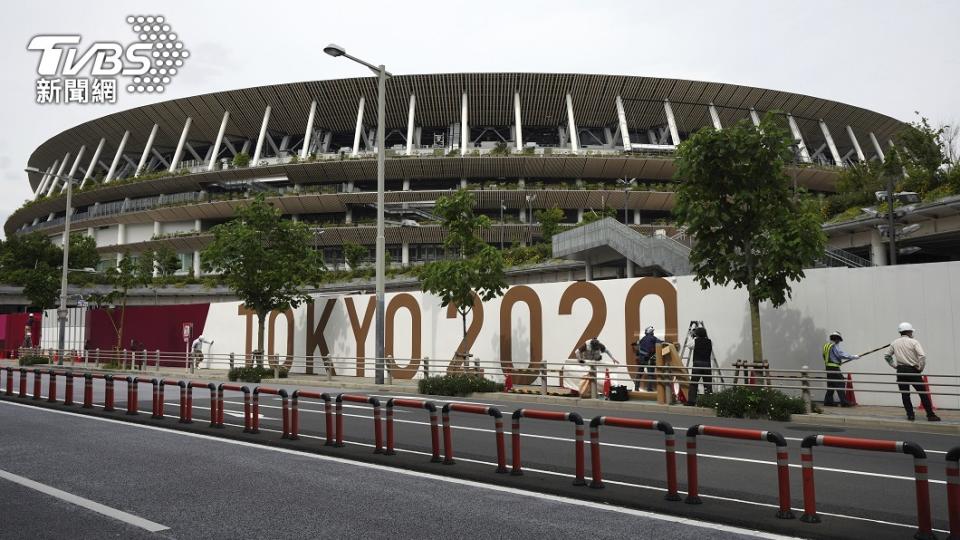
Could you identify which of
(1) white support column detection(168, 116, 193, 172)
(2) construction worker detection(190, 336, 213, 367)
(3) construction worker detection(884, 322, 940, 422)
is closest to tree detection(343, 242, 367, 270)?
(1) white support column detection(168, 116, 193, 172)

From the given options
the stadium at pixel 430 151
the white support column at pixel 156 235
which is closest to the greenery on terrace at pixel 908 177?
the stadium at pixel 430 151

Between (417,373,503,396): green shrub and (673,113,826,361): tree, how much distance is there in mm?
7636

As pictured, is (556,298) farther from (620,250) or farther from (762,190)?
(620,250)

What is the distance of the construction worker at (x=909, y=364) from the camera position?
1405 cm

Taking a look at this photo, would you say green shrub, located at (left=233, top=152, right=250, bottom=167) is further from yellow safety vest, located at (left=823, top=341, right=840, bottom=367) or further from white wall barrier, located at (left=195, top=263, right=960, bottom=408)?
yellow safety vest, located at (left=823, top=341, right=840, bottom=367)

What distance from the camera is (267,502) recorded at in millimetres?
7359

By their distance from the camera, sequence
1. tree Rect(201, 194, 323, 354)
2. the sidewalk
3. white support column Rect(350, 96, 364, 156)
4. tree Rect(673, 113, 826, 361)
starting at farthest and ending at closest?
white support column Rect(350, 96, 364, 156)
tree Rect(201, 194, 323, 354)
tree Rect(673, 113, 826, 361)
the sidewalk

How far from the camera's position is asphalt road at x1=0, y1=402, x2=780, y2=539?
20.5 feet

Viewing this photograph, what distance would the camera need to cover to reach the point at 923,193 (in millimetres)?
39438

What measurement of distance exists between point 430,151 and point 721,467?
2311 inches

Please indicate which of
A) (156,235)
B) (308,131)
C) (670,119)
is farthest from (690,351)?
(156,235)

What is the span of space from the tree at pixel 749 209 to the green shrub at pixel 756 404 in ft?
4.37

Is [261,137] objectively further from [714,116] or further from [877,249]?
[877,249]

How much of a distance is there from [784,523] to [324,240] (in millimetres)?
64640
